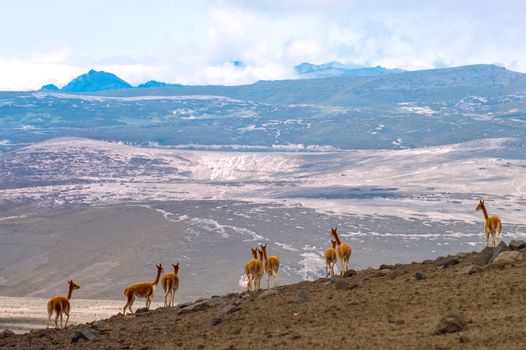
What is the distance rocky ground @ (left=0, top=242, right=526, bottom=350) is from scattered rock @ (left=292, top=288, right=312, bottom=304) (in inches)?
0.8

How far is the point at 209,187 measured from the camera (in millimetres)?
127000

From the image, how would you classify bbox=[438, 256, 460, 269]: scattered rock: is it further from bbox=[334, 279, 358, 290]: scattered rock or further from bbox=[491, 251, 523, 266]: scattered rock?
bbox=[334, 279, 358, 290]: scattered rock

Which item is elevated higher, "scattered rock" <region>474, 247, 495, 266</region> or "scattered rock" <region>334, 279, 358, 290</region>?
"scattered rock" <region>474, 247, 495, 266</region>

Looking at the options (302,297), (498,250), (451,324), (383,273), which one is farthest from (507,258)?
(451,324)

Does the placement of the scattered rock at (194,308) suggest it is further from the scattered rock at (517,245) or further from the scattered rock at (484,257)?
the scattered rock at (517,245)

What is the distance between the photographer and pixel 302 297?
16.1 m

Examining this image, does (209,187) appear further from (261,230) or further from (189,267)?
(189,267)

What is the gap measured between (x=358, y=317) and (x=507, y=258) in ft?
16.2

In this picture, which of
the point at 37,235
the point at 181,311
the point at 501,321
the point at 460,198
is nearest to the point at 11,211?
the point at 37,235

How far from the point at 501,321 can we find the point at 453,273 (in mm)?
5027

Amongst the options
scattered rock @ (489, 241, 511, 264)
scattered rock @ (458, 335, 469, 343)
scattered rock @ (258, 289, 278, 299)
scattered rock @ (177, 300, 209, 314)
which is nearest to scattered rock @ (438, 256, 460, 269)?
scattered rock @ (489, 241, 511, 264)

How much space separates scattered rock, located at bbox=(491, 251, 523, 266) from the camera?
55.0 ft

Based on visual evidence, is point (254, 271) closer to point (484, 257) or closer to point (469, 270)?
point (484, 257)

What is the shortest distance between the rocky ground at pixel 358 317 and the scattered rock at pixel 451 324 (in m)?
0.02
